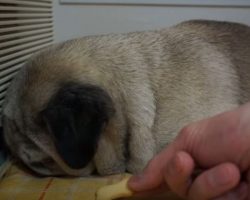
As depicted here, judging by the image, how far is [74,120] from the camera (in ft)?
3.92

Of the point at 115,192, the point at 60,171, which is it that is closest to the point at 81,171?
the point at 60,171

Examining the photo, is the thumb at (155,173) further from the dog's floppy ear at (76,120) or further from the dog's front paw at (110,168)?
the dog's front paw at (110,168)

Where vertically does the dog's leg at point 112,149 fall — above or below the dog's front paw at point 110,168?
above

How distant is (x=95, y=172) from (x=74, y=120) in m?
0.27

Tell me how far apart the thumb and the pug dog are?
31cm

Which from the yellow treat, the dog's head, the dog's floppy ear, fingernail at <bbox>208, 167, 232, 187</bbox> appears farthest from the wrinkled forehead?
fingernail at <bbox>208, 167, 232, 187</bbox>

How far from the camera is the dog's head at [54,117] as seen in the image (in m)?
1.21

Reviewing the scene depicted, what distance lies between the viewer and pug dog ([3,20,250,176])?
1.23 m

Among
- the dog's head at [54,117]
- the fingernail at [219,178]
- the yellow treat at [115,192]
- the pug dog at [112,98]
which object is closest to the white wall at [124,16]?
the pug dog at [112,98]

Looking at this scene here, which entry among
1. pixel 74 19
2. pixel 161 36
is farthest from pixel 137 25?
pixel 161 36

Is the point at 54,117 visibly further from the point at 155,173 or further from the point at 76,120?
the point at 155,173

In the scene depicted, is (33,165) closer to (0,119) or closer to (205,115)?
(0,119)

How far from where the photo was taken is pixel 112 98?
131 centimetres

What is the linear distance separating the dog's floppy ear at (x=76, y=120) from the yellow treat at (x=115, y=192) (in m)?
0.20
